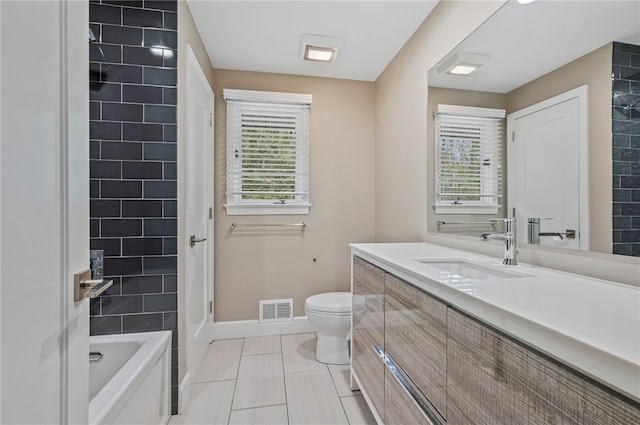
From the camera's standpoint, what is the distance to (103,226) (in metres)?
1.67

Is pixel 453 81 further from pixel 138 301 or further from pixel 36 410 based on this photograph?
pixel 138 301

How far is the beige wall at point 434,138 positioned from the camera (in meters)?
1.43

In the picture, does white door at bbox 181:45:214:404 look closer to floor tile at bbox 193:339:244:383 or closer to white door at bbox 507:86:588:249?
floor tile at bbox 193:339:244:383

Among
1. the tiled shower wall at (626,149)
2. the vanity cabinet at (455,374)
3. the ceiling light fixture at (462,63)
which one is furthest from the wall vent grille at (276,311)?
the tiled shower wall at (626,149)

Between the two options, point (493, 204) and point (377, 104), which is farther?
point (377, 104)

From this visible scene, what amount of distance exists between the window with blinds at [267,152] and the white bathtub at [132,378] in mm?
1314

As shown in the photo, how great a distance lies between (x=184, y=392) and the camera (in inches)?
70.6

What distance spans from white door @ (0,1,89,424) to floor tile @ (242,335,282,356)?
184 cm

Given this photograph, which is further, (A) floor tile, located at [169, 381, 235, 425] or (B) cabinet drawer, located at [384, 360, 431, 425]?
(A) floor tile, located at [169, 381, 235, 425]

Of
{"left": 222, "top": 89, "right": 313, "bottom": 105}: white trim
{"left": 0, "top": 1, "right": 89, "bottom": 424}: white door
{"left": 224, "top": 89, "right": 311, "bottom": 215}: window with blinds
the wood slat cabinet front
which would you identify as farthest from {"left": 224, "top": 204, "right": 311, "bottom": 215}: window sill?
{"left": 0, "top": 1, "right": 89, "bottom": 424}: white door

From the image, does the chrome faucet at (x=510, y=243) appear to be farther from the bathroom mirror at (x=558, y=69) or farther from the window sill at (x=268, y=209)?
the window sill at (x=268, y=209)

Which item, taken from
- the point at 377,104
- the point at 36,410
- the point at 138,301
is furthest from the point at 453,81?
the point at 138,301

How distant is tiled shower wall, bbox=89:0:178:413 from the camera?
166cm

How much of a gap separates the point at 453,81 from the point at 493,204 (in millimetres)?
742
